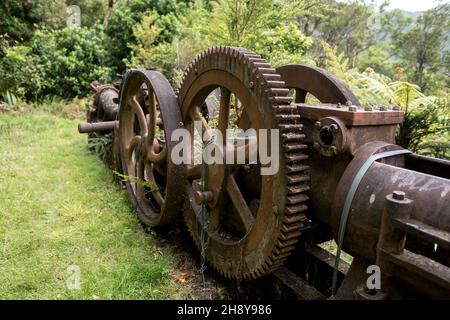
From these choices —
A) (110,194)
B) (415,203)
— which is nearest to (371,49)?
(110,194)

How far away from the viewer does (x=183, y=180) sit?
286cm

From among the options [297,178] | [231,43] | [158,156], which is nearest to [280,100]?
[297,178]

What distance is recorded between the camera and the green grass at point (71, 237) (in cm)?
259

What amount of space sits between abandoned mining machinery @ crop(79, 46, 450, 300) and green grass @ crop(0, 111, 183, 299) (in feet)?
1.41

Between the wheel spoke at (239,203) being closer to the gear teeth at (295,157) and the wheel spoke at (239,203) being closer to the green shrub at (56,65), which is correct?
the gear teeth at (295,157)

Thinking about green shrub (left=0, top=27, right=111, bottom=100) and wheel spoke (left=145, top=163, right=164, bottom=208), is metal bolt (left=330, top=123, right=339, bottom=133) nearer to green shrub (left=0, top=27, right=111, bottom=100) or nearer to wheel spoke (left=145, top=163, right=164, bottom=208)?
wheel spoke (left=145, top=163, right=164, bottom=208)

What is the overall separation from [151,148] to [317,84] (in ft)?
5.10

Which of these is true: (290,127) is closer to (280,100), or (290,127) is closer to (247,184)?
(280,100)

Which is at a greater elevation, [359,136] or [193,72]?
[193,72]

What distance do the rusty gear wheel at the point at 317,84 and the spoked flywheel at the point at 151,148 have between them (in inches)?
36.9

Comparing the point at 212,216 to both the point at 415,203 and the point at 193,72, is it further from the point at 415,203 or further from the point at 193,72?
the point at 415,203
